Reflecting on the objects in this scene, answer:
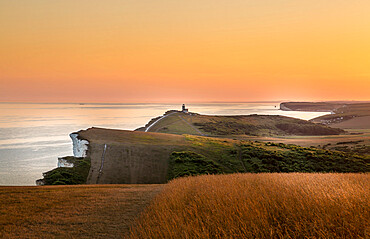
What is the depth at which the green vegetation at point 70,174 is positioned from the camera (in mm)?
28136

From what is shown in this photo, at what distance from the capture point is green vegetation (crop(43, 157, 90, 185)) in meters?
28.1

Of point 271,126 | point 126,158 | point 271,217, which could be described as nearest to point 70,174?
point 126,158

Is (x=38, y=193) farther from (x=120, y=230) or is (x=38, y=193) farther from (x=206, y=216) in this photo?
(x=206, y=216)

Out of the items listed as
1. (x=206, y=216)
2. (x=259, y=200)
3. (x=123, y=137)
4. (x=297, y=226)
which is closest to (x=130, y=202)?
(x=206, y=216)

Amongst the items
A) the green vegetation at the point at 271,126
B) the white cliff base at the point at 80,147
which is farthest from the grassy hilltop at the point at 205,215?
the green vegetation at the point at 271,126

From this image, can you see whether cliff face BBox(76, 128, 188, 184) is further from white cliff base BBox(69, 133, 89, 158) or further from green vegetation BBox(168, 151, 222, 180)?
green vegetation BBox(168, 151, 222, 180)

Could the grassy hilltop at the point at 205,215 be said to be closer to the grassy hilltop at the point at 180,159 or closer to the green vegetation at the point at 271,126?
the grassy hilltop at the point at 180,159

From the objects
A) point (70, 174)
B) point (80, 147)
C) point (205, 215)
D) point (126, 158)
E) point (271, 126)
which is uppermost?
point (205, 215)

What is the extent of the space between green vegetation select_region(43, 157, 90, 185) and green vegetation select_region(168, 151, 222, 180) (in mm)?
10397

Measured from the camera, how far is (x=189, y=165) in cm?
3672

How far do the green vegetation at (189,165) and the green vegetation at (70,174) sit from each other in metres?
10.4

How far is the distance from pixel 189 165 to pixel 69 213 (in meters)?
28.2

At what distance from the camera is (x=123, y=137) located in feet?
158

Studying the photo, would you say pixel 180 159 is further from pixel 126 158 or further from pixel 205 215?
pixel 205 215
